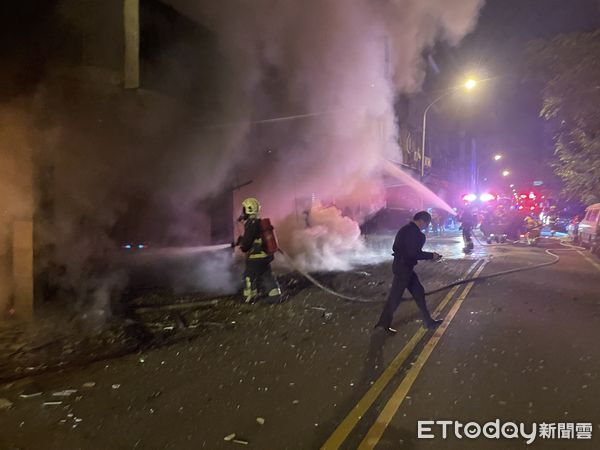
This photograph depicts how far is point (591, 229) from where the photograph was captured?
551 inches

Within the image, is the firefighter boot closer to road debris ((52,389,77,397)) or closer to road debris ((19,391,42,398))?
road debris ((52,389,77,397))

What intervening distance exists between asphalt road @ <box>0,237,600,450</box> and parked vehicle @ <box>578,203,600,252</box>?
339 inches

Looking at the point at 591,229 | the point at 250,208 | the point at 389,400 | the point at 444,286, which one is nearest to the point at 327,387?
the point at 389,400

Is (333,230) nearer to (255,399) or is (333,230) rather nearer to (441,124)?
(255,399)

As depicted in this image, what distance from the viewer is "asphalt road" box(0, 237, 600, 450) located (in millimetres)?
2801

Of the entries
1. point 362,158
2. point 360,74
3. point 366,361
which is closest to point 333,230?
point 362,158

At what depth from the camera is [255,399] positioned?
332cm

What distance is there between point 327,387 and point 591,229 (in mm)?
13427

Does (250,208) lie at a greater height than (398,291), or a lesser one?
greater

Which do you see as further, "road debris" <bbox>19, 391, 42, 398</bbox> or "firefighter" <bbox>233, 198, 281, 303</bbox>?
"firefighter" <bbox>233, 198, 281, 303</bbox>

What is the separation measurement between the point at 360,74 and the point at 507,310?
5.51 metres

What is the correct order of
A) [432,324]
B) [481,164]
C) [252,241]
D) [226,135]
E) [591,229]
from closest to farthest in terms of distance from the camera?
[432,324]
[252,241]
[226,135]
[591,229]
[481,164]

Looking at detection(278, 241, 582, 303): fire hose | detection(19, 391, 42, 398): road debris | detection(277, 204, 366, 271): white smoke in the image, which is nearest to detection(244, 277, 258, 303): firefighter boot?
detection(278, 241, 582, 303): fire hose

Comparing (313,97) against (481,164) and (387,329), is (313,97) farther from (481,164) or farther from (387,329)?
(481,164)
